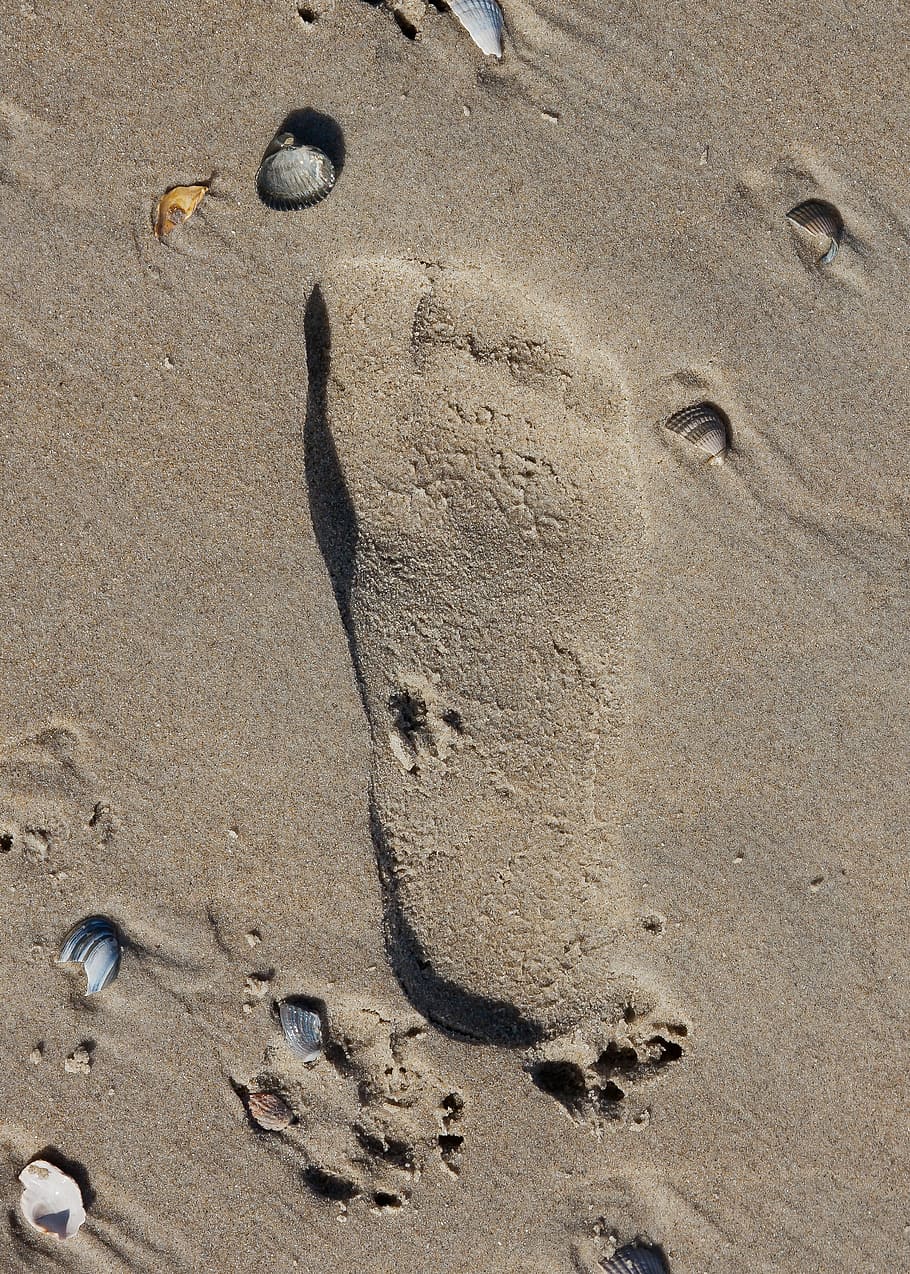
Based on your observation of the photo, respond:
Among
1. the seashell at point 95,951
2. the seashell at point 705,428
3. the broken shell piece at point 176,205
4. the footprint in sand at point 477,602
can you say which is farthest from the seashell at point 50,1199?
the seashell at point 705,428

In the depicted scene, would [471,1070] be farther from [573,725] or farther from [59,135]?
[59,135]

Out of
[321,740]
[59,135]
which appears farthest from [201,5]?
[321,740]

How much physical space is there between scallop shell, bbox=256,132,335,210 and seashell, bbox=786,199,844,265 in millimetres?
1688

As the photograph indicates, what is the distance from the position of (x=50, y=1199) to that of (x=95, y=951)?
1.04 metres

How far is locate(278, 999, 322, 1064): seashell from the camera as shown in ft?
10.2

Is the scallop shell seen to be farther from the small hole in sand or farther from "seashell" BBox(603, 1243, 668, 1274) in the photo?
"seashell" BBox(603, 1243, 668, 1274)

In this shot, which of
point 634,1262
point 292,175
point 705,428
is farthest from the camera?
point 634,1262

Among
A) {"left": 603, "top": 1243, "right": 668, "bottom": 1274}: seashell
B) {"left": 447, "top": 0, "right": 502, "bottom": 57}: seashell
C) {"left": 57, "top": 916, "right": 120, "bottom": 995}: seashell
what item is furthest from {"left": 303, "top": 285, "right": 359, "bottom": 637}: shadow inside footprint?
{"left": 603, "top": 1243, "right": 668, "bottom": 1274}: seashell

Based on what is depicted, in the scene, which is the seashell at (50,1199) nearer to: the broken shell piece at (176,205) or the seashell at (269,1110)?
the seashell at (269,1110)

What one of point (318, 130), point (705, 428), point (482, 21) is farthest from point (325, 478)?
point (482, 21)

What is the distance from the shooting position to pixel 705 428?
3043 millimetres

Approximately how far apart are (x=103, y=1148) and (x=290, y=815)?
1502mm

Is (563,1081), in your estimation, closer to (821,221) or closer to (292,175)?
(821,221)

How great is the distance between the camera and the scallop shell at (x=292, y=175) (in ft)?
9.54
